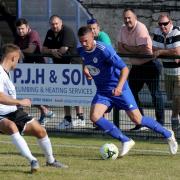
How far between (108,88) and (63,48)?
2.86 metres

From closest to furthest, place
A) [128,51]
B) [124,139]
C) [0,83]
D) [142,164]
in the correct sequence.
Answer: [0,83] < [142,164] < [124,139] < [128,51]

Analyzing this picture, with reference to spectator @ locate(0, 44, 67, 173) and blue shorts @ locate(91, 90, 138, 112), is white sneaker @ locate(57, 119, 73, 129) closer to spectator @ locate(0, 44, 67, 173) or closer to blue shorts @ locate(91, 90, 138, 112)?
blue shorts @ locate(91, 90, 138, 112)

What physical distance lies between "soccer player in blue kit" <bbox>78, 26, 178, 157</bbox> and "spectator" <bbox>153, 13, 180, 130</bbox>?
1833 mm

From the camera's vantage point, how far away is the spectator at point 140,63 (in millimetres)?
13133

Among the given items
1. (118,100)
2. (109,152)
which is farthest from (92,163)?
(118,100)

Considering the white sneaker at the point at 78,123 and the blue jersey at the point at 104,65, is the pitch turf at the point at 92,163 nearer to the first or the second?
the white sneaker at the point at 78,123

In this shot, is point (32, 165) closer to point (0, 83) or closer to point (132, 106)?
point (0, 83)

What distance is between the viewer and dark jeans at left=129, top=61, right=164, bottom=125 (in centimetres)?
1313

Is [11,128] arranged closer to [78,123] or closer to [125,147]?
[125,147]

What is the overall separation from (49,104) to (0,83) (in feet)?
14.9

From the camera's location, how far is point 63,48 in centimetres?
1378

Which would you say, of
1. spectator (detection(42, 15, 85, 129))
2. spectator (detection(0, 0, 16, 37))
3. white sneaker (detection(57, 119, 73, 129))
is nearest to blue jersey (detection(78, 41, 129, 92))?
spectator (detection(42, 15, 85, 129))

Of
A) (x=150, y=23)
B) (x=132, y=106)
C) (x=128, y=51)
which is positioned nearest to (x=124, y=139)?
(x=132, y=106)

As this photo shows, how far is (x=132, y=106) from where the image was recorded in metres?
11.2
